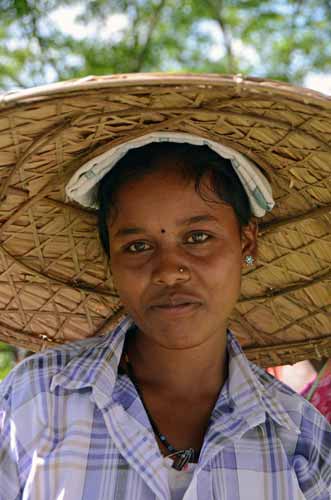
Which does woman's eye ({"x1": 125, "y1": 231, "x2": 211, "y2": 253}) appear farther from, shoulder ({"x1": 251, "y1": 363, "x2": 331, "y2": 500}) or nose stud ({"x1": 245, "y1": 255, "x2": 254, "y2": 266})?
shoulder ({"x1": 251, "y1": 363, "x2": 331, "y2": 500})

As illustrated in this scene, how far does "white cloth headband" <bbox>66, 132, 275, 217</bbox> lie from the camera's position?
1.82 meters

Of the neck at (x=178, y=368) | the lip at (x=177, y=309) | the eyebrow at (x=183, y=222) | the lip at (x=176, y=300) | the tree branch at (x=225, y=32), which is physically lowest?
the neck at (x=178, y=368)

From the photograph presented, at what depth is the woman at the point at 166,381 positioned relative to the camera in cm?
168

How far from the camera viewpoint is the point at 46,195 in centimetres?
204

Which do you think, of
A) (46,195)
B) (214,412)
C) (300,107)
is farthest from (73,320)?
(300,107)

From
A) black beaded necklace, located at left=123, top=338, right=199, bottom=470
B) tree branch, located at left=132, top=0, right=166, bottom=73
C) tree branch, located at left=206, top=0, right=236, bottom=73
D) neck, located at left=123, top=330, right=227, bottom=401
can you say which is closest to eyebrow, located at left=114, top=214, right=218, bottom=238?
neck, located at left=123, top=330, right=227, bottom=401

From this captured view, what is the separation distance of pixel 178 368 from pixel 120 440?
306 mm

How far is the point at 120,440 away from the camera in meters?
1.70

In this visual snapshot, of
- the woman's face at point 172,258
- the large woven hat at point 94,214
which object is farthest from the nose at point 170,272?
the large woven hat at point 94,214

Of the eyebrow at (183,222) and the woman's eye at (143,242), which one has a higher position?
the eyebrow at (183,222)

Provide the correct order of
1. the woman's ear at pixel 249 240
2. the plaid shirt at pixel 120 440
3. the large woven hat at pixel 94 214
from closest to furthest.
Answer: the large woven hat at pixel 94 214 → the plaid shirt at pixel 120 440 → the woman's ear at pixel 249 240

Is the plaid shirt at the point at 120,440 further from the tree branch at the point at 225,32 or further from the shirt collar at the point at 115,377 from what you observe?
the tree branch at the point at 225,32

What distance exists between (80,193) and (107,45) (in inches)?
175

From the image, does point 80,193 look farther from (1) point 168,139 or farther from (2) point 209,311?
(2) point 209,311
